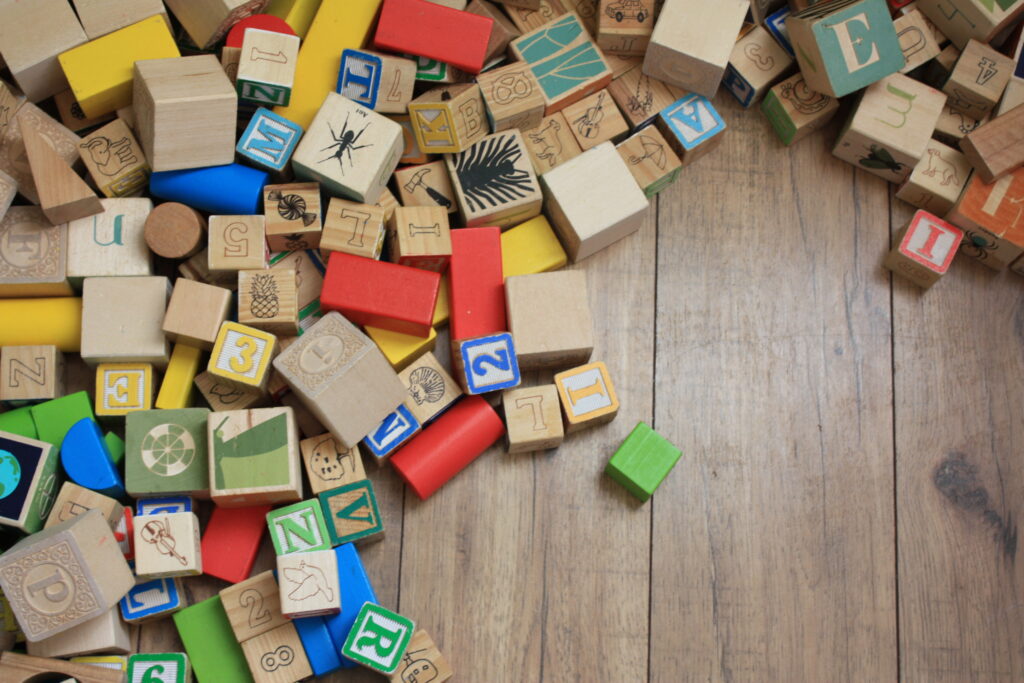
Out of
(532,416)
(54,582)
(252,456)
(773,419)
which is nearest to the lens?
(54,582)

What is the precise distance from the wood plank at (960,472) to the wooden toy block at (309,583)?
989 millimetres

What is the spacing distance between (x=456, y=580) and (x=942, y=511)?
2.90 ft

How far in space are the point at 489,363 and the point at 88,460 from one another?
68 centimetres

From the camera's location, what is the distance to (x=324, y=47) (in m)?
1.72

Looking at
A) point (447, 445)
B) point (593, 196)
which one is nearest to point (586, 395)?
point (447, 445)

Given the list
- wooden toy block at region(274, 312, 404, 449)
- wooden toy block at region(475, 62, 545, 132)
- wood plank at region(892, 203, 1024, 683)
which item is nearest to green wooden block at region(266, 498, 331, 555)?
wooden toy block at region(274, 312, 404, 449)

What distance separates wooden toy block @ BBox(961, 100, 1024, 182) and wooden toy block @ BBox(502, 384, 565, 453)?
91 cm

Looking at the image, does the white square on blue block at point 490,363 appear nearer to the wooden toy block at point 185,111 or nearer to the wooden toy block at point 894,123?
the wooden toy block at point 185,111

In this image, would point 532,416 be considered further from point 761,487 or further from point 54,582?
point 54,582

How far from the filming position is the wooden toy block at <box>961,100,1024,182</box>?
1.74 meters

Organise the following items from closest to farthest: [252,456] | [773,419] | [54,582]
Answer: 1. [54,582]
2. [252,456]
3. [773,419]

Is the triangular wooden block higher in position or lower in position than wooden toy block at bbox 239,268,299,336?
higher

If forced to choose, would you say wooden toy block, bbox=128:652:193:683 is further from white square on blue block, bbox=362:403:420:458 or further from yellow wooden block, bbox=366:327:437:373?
yellow wooden block, bbox=366:327:437:373

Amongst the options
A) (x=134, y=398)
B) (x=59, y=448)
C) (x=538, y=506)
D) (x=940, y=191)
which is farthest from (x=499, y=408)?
(x=940, y=191)
